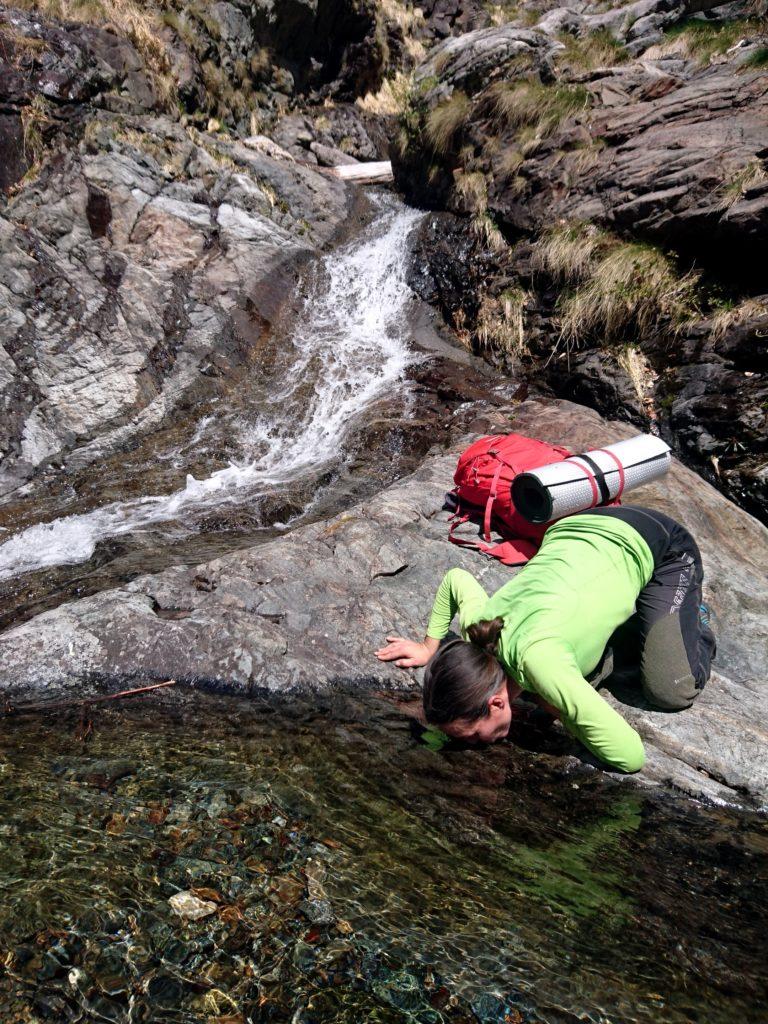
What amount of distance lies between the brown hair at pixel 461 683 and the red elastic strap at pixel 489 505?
8.01 feet

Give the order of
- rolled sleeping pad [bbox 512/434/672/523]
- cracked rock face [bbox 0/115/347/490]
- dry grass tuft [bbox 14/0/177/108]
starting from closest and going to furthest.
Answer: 1. rolled sleeping pad [bbox 512/434/672/523]
2. cracked rock face [bbox 0/115/347/490]
3. dry grass tuft [bbox 14/0/177/108]

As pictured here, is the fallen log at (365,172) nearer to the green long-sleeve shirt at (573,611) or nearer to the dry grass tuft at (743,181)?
the dry grass tuft at (743,181)

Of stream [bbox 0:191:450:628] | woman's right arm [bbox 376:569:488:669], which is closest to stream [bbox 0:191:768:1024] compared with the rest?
woman's right arm [bbox 376:569:488:669]

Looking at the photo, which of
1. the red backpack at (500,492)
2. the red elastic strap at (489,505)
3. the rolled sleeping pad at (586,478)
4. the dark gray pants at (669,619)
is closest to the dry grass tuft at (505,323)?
the red backpack at (500,492)

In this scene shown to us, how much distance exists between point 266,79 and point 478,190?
33.0 feet

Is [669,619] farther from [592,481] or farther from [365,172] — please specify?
[365,172]

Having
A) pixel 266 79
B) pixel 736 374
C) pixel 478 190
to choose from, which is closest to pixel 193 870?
pixel 736 374

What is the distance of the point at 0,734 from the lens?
10.8 feet

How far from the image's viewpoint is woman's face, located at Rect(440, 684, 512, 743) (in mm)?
3047

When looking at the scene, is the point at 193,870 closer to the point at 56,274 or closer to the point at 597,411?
the point at 597,411

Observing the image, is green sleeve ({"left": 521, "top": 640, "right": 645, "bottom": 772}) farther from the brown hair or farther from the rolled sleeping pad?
the rolled sleeping pad

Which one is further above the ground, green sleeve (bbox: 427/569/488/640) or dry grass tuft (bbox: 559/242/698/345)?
dry grass tuft (bbox: 559/242/698/345)

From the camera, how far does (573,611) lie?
3.20m

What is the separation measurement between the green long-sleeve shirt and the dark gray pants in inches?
7.2
